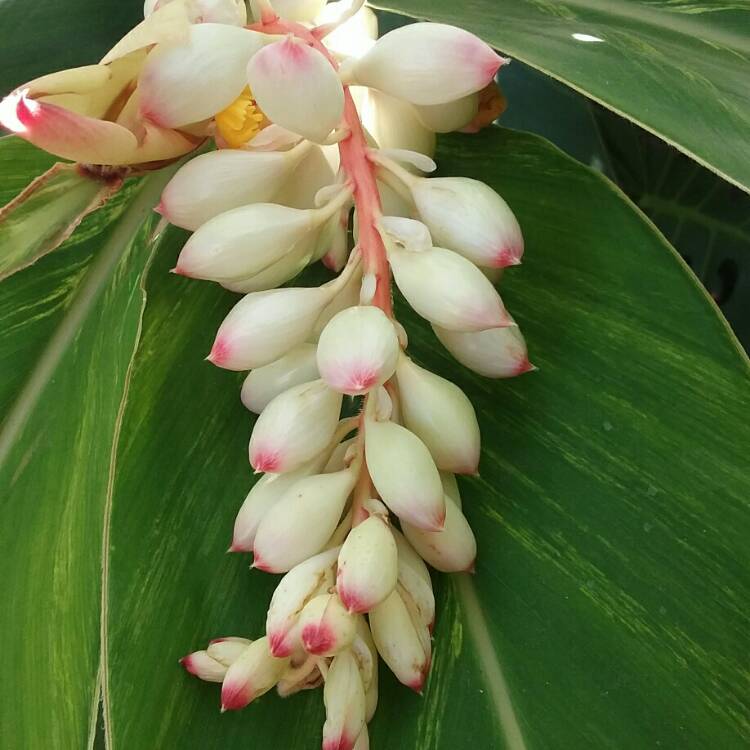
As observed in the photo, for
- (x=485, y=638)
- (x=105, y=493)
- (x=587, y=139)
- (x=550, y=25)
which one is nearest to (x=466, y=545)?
(x=485, y=638)

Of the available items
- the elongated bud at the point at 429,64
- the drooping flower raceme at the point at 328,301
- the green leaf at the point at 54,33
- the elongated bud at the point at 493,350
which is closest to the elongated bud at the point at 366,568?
the drooping flower raceme at the point at 328,301

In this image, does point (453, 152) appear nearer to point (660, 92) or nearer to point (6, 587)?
point (660, 92)

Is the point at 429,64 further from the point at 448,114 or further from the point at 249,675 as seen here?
the point at 249,675

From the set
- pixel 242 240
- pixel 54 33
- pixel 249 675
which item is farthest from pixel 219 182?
pixel 54 33

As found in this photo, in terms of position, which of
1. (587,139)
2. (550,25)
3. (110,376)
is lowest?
(587,139)

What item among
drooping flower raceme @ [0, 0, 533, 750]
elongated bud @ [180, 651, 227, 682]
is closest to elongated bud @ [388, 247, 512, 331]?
drooping flower raceme @ [0, 0, 533, 750]

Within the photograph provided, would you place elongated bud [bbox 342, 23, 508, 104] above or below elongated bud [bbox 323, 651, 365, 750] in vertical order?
above

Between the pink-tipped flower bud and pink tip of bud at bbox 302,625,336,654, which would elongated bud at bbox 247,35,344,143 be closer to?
the pink-tipped flower bud
